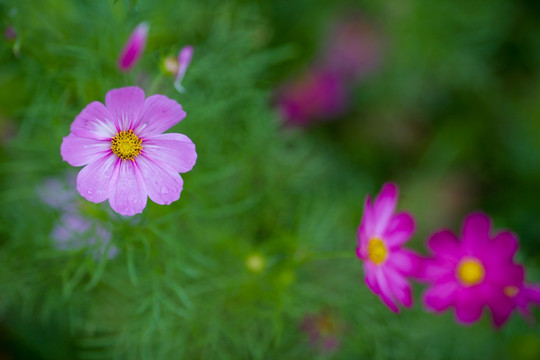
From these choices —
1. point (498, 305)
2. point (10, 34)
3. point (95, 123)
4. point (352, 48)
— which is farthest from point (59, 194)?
point (352, 48)

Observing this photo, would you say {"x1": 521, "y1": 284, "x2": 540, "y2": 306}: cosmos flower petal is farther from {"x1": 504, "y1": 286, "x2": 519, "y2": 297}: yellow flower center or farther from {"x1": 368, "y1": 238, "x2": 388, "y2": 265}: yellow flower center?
{"x1": 368, "y1": 238, "x2": 388, "y2": 265}: yellow flower center

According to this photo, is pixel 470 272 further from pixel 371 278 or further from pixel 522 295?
pixel 371 278

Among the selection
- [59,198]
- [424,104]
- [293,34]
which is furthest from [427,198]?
[59,198]

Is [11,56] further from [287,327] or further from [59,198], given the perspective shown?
[287,327]


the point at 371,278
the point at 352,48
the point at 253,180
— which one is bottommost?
the point at 371,278

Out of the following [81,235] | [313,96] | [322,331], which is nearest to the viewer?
[81,235]

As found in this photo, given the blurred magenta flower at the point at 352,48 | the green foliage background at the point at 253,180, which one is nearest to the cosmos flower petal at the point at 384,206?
the green foliage background at the point at 253,180
